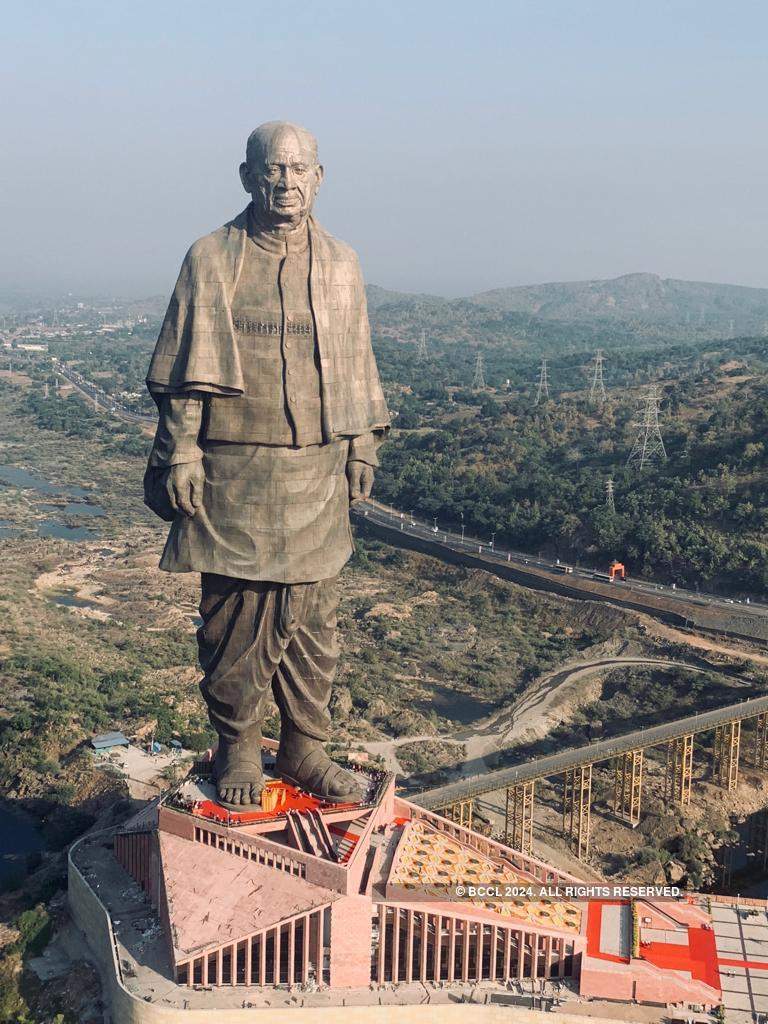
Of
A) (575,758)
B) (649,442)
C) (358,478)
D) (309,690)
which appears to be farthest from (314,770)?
(649,442)

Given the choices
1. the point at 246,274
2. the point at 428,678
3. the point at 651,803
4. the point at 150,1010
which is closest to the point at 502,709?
the point at 428,678

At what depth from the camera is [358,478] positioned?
55.6 ft

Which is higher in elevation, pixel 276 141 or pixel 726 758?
pixel 276 141

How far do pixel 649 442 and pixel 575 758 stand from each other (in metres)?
35.6

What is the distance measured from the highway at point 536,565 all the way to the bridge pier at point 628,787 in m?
14.5

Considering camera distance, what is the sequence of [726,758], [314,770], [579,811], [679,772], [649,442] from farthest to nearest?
1. [649,442]
2. [726,758]
3. [679,772]
4. [579,811]
5. [314,770]

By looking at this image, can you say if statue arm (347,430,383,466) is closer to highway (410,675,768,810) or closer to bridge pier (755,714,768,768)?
highway (410,675,768,810)

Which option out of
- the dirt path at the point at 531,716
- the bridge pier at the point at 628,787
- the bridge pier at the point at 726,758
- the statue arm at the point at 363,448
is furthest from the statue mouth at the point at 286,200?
the bridge pier at the point at 726,758

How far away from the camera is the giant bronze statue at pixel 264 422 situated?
15.4 meters

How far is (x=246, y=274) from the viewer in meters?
15.5

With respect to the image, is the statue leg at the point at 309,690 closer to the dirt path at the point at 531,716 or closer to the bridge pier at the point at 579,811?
the bridge pier at the point at 579,811

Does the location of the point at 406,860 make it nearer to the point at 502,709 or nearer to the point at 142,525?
the point at 502,709

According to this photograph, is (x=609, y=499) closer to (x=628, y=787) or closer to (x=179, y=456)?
(x=628, y=787)

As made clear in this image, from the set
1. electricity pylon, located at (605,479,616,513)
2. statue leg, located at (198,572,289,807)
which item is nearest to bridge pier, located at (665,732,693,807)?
statue leg, located at (198,572,289,807)
